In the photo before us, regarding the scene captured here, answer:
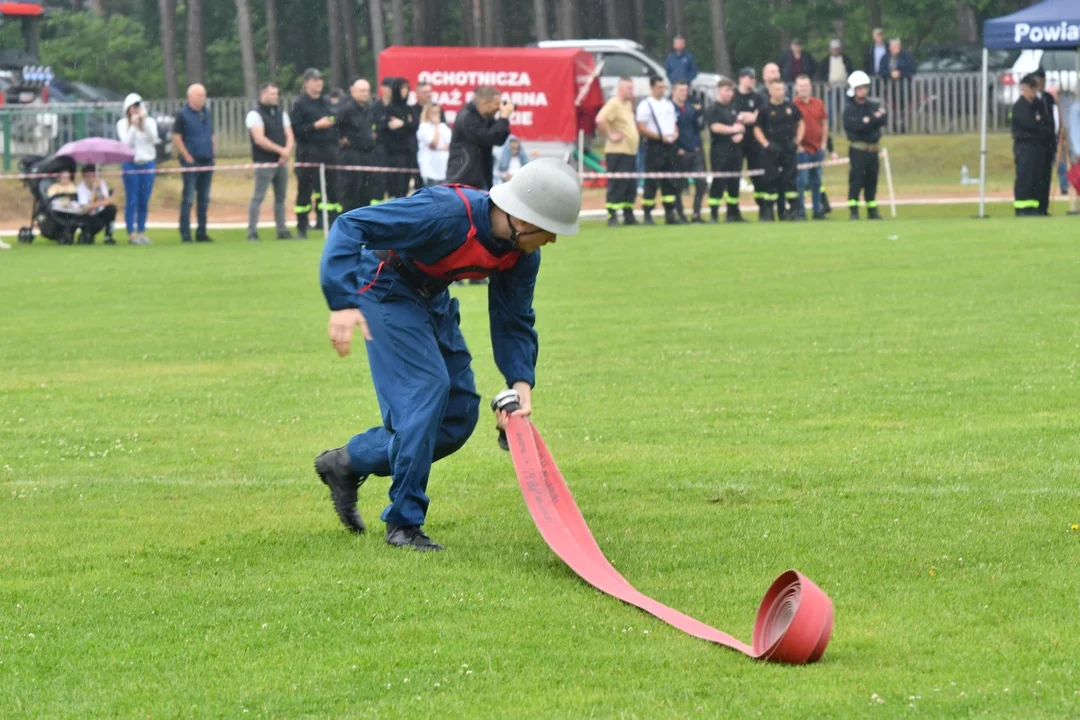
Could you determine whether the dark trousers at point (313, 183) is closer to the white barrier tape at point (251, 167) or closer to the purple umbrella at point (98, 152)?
the white barrier tape at point (251, 167)

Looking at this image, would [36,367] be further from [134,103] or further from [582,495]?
[134,103]

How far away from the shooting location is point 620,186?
86.6ft

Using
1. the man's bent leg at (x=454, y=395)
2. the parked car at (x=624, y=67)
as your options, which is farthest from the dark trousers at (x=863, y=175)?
the man's bent leg at (x=454, y=395)

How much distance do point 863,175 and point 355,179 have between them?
306 inches

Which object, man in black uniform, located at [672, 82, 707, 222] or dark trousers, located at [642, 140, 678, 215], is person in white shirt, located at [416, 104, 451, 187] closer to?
dark trousers, located at [642, 140, 678, 215]

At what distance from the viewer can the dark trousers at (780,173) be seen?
2528cm

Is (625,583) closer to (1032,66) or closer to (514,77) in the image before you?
(514,77)

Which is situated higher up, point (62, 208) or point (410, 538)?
point (62, 208)

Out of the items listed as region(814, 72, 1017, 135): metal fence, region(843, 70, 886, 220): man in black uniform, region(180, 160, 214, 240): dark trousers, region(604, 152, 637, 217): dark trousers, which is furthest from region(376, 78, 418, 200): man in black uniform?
region(814, 72, 1017, 135): metal fence

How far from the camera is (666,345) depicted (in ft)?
40.5

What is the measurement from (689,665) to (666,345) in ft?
25.1

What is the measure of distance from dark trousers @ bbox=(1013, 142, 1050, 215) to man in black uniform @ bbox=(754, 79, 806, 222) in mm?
3267

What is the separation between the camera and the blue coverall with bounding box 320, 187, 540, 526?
6031 millimetres

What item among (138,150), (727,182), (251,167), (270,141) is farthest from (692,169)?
(138,150)
